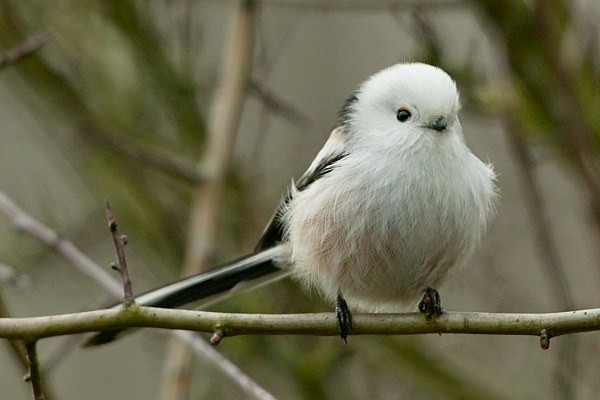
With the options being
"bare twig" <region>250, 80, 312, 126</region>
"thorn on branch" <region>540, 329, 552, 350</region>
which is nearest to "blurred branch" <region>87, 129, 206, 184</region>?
"bare twig" <region>250, 80, 312, 126</region>

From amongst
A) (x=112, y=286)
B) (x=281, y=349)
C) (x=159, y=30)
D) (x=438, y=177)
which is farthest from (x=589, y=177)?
(x=159, y=30)

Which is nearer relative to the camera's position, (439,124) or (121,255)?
(121,255)

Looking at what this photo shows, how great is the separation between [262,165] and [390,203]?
207 cm

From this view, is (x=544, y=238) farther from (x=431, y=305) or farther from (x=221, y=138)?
(x=221, y=138)

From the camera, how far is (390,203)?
2398 mm

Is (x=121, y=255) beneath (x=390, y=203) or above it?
beneath

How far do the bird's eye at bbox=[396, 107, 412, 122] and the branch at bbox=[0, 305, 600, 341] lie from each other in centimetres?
59

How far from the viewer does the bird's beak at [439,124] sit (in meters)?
A: 2.38

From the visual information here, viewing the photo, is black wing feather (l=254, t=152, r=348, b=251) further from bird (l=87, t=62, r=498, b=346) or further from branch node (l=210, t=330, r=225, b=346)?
branch node (l=210, t=330, r=225, b=346)

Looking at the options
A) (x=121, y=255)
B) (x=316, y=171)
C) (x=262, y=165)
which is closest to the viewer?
(x=121, y=255)

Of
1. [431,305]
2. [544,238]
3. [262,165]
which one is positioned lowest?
[431,305]

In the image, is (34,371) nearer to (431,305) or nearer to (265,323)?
(265,323)

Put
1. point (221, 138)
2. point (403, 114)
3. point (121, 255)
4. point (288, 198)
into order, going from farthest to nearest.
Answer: point (221, 138), point (288, 198), point (403, 114), point (121, 255)

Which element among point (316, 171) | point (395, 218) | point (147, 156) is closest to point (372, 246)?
point (395, 218)
